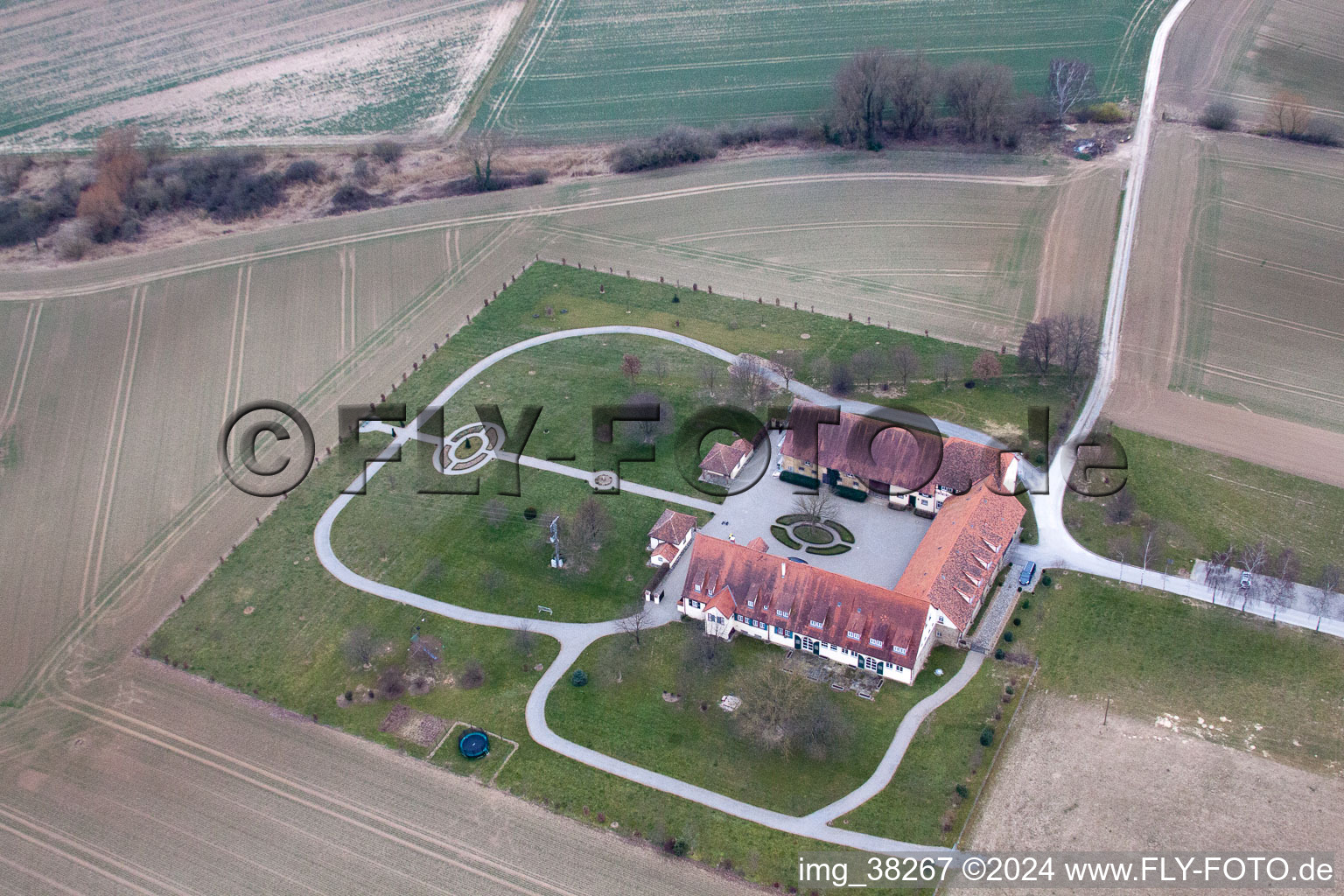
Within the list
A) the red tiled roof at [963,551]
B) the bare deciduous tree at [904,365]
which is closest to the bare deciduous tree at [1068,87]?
the bare deciduous tree at [904,365]

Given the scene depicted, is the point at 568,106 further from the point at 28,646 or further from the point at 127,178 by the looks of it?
the point at 28,646

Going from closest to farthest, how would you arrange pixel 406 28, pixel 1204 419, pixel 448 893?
pixel 448 893
pixel 1204 419
pixel 406 28

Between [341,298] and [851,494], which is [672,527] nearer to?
[851,494]

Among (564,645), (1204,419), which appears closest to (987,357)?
(1204,419)

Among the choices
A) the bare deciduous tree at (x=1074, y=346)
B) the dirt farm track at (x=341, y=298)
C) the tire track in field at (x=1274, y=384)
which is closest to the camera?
the dirt farm track at (x=341, y=298)

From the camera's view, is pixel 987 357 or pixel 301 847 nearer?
pixel 301 847

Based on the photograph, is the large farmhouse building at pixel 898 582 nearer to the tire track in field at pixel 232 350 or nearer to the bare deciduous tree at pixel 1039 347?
the bare deciduous tree at pixel 1039 347
